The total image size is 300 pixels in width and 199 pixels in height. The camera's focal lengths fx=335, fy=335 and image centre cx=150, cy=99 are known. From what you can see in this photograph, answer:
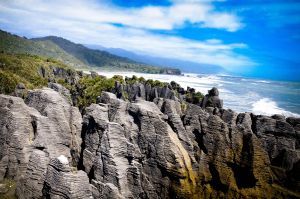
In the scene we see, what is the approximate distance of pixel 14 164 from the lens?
1944 cm

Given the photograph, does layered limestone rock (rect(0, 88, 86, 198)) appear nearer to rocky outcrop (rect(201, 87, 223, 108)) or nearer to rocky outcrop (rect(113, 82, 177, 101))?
rocky outcrop (rect(201, 87, 223, 108))

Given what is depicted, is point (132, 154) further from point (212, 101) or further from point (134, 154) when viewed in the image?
point (212, 101)

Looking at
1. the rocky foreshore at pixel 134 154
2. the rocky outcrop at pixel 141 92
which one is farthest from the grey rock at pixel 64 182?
the rocky outcrop at pixel 141 92

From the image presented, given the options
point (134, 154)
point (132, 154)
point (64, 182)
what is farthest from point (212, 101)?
point (64, 182)

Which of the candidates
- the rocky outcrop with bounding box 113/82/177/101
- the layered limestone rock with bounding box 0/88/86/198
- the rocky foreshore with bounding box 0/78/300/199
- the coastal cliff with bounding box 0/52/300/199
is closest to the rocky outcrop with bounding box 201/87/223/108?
the rocky outcrop with bounding box 113/82/177/101

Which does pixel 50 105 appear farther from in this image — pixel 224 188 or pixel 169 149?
pixel 224 188

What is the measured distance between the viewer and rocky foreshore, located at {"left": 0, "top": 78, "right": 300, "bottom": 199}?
19328 millimetres

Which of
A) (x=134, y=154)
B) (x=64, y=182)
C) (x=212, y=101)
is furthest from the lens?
(x=212, y=101)

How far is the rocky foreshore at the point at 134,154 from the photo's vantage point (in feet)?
63.4

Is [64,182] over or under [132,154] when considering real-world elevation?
under

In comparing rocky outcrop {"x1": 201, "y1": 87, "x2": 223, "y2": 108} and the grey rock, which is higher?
rocky outcrop {"x1": 201, "y1": 87, "x2": 223, "y2": 108}

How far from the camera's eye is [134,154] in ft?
67.5

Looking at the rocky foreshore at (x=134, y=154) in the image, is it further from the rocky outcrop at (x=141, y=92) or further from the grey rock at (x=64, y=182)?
the rocky outcrop at (x=141, y=92)

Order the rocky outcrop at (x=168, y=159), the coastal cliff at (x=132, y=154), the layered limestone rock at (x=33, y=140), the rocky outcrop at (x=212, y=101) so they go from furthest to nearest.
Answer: the rocky outcrop at (x=212, y=101) < the rocky outcrop at (x=168, y=159) < the coastal cliff at (x=132, y=154) < the layered limestone rock at (x=33, y=140)
